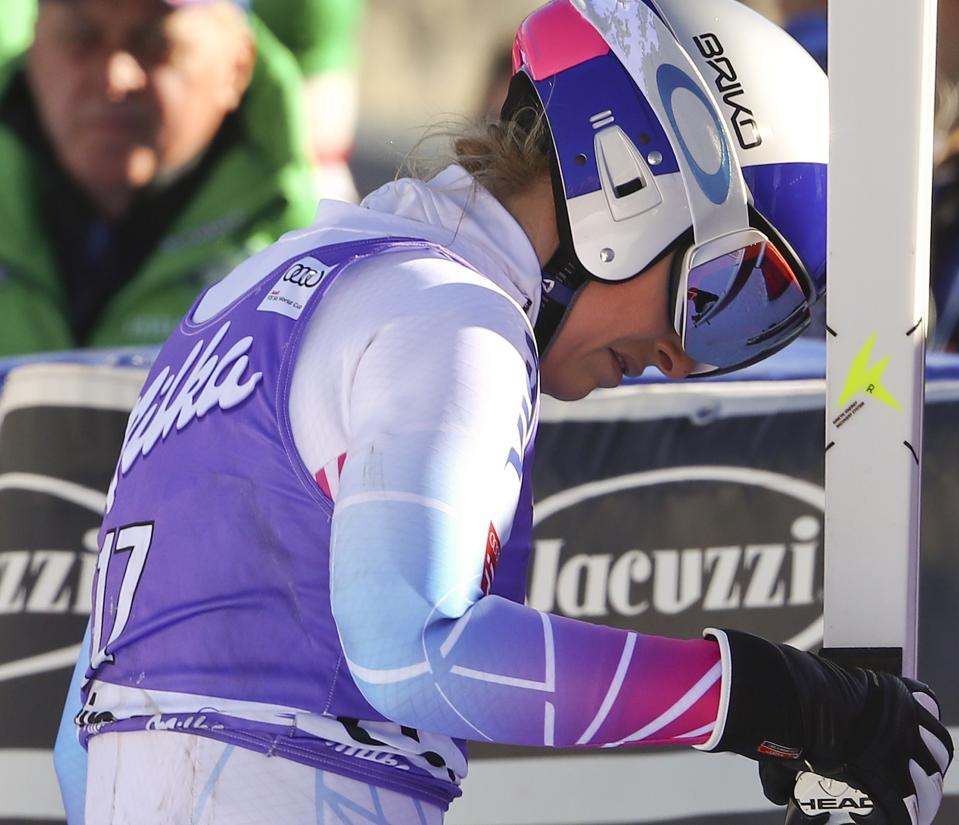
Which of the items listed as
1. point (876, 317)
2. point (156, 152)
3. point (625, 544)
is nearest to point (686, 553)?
point (625, 544)

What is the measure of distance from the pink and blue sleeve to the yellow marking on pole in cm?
48

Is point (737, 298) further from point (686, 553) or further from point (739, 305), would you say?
point (686, 553)

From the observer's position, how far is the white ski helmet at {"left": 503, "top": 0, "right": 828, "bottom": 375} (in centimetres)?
183

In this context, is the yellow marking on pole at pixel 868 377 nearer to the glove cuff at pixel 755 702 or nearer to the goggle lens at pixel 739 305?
the goggle lens at pixel 739 305

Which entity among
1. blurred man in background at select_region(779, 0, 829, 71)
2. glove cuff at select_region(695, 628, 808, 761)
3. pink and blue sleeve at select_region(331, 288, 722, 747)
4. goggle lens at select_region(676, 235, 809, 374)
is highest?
blurred man in background at select_region(779, 0, 829, 71)

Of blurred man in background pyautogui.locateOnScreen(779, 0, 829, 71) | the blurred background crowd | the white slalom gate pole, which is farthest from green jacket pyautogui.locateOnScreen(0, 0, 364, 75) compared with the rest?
the white slalom gate pole

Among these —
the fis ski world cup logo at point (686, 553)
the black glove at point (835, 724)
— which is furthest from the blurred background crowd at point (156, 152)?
the black glove at point (835, 724)

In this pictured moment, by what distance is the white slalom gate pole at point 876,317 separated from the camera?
1790 mm

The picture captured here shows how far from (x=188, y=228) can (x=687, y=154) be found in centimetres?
313

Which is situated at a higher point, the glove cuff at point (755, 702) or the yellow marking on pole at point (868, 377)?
the yellow marking on pole at point (868, 377)

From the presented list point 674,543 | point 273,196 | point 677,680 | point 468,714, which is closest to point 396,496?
point 468,714

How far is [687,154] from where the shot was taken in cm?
182

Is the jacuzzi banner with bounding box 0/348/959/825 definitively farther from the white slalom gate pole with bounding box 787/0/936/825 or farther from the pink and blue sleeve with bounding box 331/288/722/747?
the pink and blue sleeve with bounding box 331/288/722/747

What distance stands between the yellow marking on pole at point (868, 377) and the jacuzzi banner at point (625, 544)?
5.01 ft
